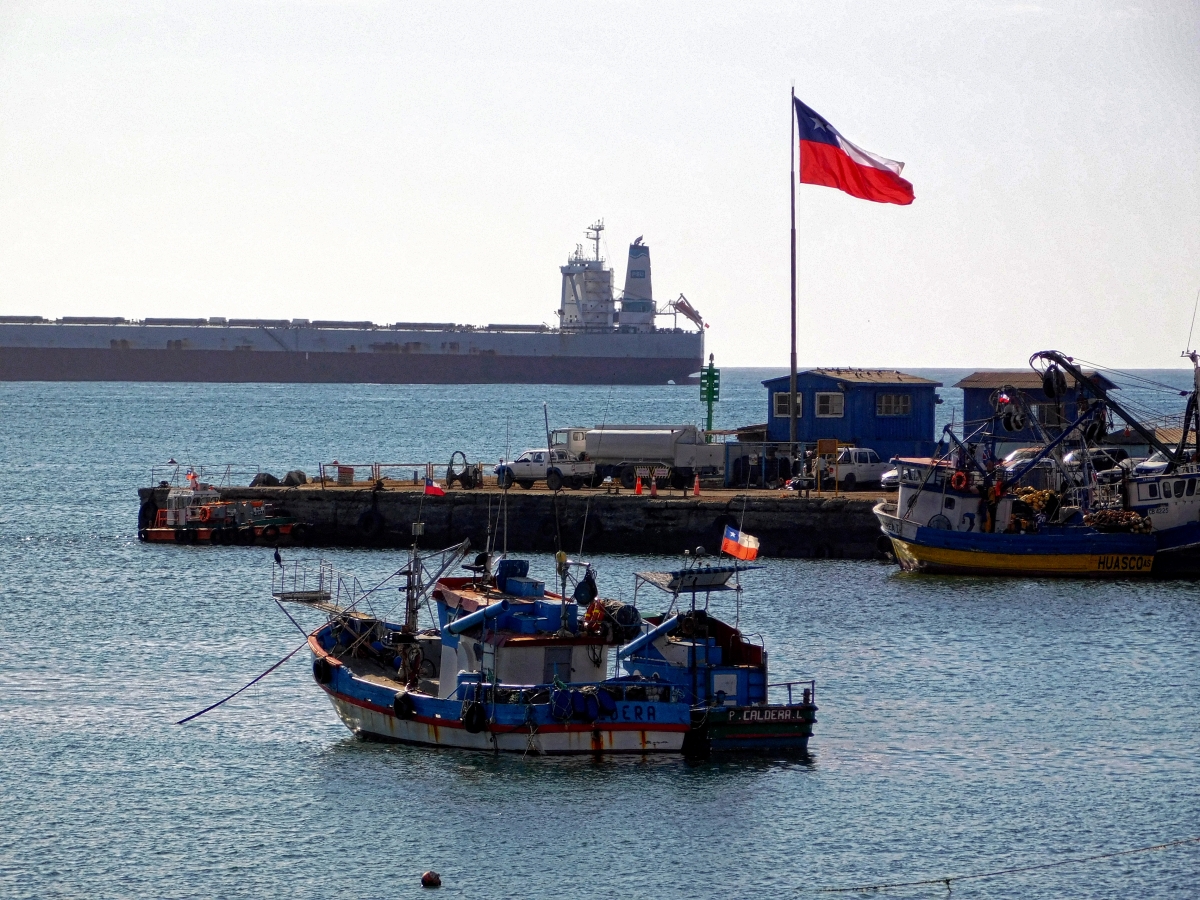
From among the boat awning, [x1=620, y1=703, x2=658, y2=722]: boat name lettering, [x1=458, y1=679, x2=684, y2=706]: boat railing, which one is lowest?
[x1=620, y1=703, x2=658, y2=722]: boat name lettering

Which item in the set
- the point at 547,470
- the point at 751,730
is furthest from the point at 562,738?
the point at 547,470

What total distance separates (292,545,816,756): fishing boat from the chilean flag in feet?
77.3

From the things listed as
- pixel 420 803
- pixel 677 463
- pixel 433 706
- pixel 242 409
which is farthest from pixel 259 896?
pixel 242 409

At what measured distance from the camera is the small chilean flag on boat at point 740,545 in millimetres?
23797

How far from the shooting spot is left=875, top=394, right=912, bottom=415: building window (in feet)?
181

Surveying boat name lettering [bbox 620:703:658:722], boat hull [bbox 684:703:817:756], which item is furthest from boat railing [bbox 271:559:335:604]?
boat hull [bbox 684:703:817:756]

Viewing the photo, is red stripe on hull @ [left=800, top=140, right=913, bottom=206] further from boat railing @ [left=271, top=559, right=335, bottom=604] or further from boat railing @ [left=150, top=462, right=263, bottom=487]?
boat railing @ [left=150, top=462, right=263, bottom=487]

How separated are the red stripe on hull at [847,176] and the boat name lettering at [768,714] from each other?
79.8ft

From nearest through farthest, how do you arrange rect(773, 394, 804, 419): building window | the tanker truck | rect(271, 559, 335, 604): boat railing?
rect(271, 559, 335, 604): boat railing → the tanker truck → rect(773, 394, 804, 419): building window

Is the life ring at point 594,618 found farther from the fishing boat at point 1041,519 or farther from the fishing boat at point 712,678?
the fishing boat at point 1041,519

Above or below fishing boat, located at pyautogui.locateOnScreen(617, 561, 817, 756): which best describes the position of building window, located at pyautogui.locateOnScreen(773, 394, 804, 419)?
above

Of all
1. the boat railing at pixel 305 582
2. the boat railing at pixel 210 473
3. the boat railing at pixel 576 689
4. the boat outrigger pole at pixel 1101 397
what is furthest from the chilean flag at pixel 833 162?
the boat railing at pixel 210 473

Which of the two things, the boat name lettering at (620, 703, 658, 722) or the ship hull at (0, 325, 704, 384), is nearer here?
the boat name lettering at (620, 703, 658, 722)

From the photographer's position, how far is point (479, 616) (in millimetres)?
24859
